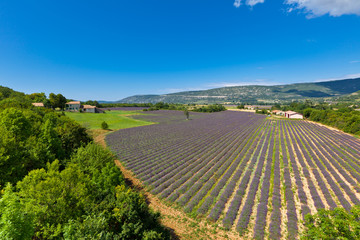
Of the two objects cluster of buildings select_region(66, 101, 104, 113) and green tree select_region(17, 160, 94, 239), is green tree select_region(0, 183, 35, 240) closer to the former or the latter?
green tree select_region(17, 160, 94, 239)

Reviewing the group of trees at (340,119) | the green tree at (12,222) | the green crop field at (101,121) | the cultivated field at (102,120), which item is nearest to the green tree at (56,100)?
the cultivated field at (102,120)

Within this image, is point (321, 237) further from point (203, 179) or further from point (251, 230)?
point (203, 179)

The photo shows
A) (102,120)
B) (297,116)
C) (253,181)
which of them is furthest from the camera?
(297,116)

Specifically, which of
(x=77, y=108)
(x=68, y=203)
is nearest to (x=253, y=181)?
(x=68, y=203)

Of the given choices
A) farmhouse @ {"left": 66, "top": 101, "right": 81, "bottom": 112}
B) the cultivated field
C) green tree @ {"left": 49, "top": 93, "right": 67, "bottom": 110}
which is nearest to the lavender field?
the cultivated field

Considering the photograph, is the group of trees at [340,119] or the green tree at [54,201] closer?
Answer: the green tree at [54,201]

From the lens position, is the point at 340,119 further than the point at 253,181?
Yes

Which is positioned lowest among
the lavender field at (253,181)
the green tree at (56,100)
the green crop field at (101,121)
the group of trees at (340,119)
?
the group of trees at (340,119)

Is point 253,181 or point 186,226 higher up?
point 186,226

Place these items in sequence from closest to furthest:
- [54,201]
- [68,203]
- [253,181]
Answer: [54,201] → [68,203] → [253,181]

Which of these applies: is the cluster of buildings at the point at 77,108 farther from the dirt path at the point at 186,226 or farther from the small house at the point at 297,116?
the small house at the point at 297,116

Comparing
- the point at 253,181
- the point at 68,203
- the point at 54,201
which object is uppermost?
the point at 54,201

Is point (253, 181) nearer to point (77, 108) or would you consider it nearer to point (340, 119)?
point (340, 119)
